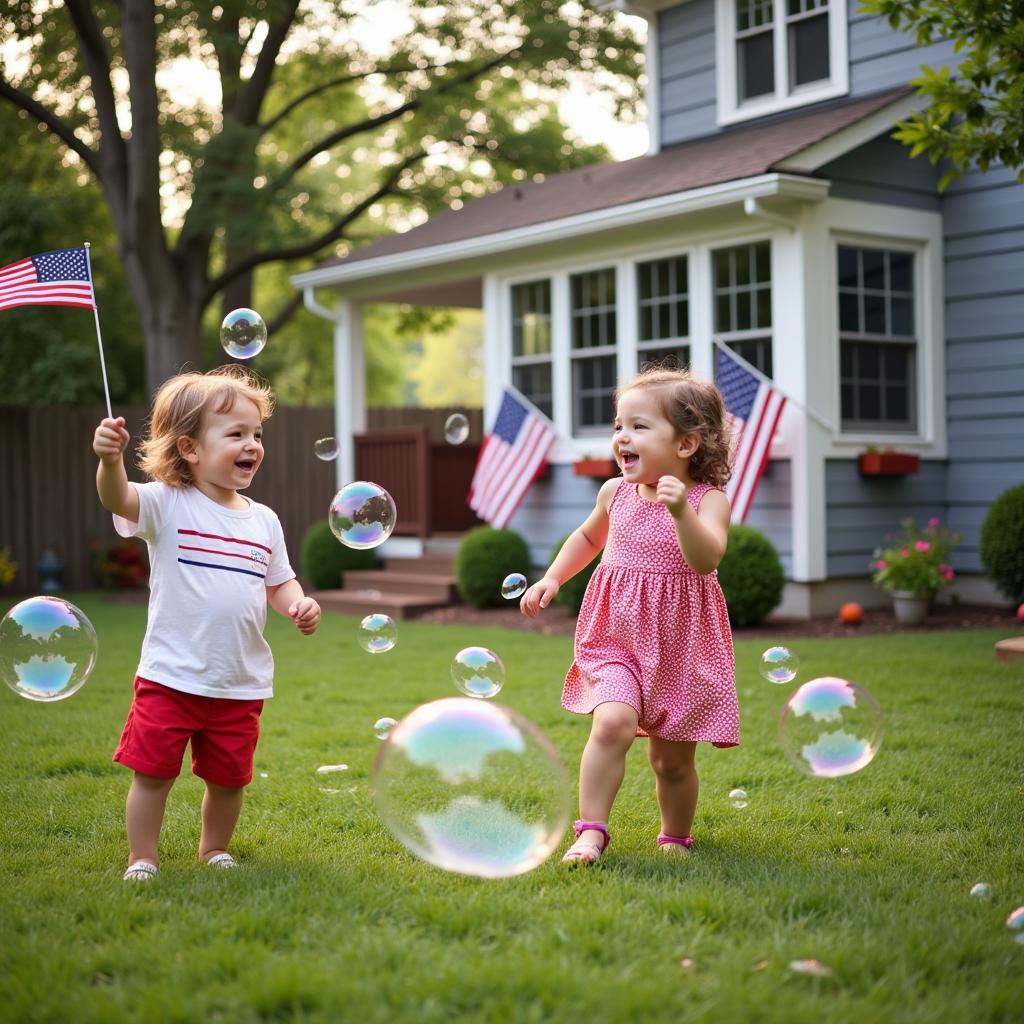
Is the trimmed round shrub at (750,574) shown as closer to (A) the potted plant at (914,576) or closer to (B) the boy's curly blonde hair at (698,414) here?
(A) the potted plant at (914,576)

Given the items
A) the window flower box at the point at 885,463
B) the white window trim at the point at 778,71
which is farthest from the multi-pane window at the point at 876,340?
the white window trim at the point at 778,71

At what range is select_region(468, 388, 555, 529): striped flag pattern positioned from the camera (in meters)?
11.5

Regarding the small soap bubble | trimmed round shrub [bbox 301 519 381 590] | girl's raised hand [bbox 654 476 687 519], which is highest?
girl's raised hand [bbox 654 476 687 519]

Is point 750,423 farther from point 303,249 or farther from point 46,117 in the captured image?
point 46,117

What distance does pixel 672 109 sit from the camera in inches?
497

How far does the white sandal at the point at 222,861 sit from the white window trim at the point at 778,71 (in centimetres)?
935

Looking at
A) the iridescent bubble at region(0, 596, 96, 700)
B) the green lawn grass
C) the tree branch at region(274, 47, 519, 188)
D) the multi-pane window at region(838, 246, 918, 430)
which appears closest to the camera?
the green lawn grass

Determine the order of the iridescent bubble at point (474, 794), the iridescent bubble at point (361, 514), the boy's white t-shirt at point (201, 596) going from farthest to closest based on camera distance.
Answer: the iridescent bubble at point (361, 514)
the boy's white t-shirt at point (201, 596)
the iridescent bubble at point (474, 794)

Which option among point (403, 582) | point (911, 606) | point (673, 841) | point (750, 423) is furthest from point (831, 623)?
point (673, 841)

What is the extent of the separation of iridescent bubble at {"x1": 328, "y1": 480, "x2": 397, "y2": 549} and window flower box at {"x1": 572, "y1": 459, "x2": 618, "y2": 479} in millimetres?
5899

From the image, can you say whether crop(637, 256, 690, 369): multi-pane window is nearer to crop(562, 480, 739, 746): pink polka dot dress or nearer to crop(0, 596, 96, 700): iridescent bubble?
crop(562, 480, 739, 746): pink polka dot dress

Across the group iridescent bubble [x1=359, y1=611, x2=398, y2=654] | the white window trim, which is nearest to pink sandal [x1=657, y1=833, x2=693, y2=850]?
iridescent bubble [x1=359, y1=611, x2=398, y2=654]

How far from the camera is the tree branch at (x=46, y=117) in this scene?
15.3 m

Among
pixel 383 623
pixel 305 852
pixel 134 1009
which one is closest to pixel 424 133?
pixel 383 623
